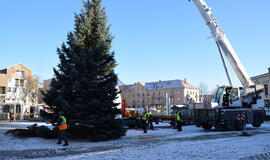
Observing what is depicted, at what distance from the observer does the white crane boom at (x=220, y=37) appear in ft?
63.1

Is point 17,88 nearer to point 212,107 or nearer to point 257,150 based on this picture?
point 212,107

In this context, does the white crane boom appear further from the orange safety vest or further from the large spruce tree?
the orange safety vest

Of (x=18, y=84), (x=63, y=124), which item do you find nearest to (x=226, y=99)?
(x=63, y=124)

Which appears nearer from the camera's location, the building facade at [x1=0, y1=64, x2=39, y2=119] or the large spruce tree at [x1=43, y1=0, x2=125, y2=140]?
the large spruce tree at [x1=43, y1=0, x2=125, y2=140]

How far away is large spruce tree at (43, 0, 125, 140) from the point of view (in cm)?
1289

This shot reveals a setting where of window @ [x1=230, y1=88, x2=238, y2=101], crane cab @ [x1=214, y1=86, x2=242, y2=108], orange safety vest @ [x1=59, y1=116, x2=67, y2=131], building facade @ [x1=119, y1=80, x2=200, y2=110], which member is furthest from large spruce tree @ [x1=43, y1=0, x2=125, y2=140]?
building facade @ [x1=119, y1=80, x2=200, y2=110]

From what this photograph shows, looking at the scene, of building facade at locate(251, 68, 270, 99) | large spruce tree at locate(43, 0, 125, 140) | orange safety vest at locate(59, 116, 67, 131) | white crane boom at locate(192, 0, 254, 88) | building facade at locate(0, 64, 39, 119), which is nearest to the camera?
orange safety vest at locate(59, 116, 67, 131)

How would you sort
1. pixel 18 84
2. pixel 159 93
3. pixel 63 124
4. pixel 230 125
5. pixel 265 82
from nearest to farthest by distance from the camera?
pixel 63 124
pixel 230 125
pixel 265 82
pixel 18 84
pixel 159 93

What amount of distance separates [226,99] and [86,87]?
1125 cm

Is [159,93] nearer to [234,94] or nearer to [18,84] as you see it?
[18,84]

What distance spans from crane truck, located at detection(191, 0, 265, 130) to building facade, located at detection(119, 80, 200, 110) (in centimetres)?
7447

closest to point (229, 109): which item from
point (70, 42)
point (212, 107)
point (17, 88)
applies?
point (212, 107)

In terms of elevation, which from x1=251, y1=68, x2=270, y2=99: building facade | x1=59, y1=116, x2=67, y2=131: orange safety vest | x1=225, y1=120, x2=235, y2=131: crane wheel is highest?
x1=251, y1=68, x2=270, y2=99: building facade

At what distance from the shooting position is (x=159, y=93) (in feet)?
342
